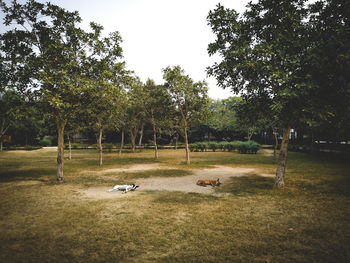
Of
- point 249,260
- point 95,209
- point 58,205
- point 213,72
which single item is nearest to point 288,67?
point 213,72

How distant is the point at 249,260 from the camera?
15.2 feet

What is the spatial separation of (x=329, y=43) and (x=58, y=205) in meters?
12.7

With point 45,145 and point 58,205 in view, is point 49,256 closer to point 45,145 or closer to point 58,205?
point 58,205

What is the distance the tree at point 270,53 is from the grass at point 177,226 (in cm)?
368

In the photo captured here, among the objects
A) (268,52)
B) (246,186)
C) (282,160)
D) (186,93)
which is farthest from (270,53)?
(186,93)

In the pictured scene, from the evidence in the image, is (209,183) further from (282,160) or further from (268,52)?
(268,52)

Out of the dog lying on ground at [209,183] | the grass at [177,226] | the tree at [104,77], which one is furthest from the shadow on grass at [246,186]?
the tree at [104,77]

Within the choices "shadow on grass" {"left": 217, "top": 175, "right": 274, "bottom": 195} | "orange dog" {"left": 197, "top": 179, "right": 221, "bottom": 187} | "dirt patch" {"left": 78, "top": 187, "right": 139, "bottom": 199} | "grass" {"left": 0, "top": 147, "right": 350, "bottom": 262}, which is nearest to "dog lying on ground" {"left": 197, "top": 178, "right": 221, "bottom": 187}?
"orange dog" {"left": 197, "top": 179, "right": 221, "bottom": 187}

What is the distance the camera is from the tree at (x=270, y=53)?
8.98 meters

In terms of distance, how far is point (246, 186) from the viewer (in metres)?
11.8

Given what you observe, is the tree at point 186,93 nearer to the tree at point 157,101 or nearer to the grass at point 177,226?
the tree at point 157,101

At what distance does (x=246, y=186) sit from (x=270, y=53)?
712 cm

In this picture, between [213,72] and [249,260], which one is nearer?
[249,260]

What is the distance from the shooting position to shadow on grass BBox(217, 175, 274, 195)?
10.7 metres
